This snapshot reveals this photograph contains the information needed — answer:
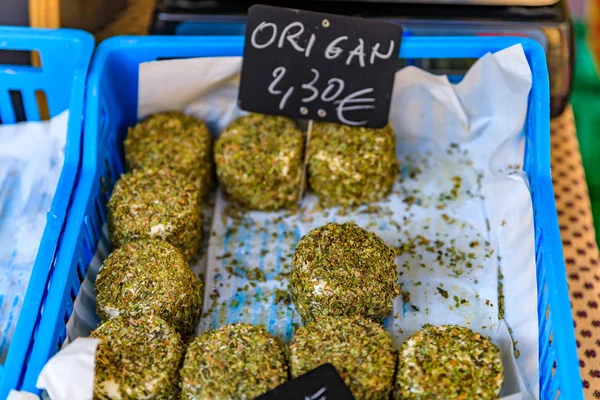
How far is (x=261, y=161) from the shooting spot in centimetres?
145

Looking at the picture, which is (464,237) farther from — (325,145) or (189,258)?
(189,258)

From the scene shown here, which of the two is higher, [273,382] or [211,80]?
[211,80]

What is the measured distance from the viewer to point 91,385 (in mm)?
1021

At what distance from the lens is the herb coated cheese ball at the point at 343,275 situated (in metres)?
1.19

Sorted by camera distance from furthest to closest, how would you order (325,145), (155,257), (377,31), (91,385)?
(325,145) < (377,31) < (155,257) < (91,385)

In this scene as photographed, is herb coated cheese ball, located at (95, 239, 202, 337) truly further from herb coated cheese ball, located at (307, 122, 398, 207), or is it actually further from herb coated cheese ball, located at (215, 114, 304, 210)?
herb coated cheese ball, located at (307, 122, 398, 207)

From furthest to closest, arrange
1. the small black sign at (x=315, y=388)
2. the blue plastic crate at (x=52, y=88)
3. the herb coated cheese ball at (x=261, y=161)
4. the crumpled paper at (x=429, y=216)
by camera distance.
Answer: the herb coated cheese ball at (x=261, y=161) < the crumpled paper at (x=429, y=216) < the blue plastic crate at (x=52, y=88) < the small black sign at (x=315, y=388)

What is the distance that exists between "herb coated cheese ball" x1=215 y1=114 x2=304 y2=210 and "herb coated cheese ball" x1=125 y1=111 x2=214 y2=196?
0.15 feet

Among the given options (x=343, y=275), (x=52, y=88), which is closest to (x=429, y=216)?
(x=343, y=275)

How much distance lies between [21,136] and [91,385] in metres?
0.75

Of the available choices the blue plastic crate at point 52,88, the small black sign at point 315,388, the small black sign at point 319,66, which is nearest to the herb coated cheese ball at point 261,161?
the small black sign at point 319,66

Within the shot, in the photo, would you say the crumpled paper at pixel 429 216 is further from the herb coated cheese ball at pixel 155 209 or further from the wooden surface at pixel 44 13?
the wooden surface at pixel 44 13

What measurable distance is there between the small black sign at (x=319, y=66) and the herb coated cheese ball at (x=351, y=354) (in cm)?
54

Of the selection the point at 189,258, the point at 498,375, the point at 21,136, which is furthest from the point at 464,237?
the point at 21,136
